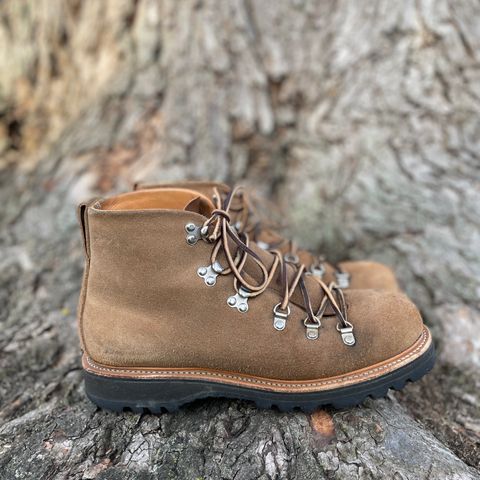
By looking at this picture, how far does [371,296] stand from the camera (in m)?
1.57

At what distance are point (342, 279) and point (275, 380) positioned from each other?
2.13 ft

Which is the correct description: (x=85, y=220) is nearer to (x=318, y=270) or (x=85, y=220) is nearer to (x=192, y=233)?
(x=192, y=233)

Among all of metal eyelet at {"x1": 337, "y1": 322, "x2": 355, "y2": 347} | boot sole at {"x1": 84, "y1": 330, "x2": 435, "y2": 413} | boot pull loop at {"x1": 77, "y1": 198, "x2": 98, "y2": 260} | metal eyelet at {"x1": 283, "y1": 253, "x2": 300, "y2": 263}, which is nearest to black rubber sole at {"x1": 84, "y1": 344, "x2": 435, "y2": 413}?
boot sole at {"x1": 84, "y1": 330, "x2": 435, "y2": 413}

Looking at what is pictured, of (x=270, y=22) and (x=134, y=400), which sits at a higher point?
(x=270, y=22)

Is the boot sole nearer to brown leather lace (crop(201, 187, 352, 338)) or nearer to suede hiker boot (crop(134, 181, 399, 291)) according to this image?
brown leather lace (crop(201, 187, 352, 338))

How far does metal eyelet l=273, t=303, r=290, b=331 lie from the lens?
1455 millimetres

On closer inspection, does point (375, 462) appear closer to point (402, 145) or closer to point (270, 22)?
point (402, 145)

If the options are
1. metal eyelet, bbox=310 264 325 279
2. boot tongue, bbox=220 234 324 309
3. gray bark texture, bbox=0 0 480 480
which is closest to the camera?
gray bark texture, bbox=0 0 480 480

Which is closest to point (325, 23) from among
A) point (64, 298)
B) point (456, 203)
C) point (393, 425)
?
point (456, 203)

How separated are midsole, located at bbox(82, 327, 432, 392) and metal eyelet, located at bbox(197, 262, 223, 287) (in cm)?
27

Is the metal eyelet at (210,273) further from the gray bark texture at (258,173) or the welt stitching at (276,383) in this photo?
the gray bark texture at (258,173)

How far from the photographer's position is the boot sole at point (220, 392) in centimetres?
142

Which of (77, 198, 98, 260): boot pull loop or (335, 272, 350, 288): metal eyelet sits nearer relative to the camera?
(77, 198, 98, 260): boot pull loop

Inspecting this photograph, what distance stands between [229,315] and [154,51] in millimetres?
1926
